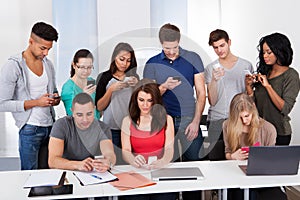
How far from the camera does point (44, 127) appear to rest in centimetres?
236

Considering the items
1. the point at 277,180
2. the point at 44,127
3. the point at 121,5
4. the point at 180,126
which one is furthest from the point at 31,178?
the point at 121,5

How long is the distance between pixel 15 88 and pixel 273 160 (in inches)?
62.3

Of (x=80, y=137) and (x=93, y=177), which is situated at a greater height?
(x=80, y=137)

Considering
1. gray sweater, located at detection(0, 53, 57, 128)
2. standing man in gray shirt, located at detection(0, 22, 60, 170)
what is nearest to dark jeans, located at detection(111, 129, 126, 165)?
standing man in gray shirt, located at detection(0, 22, 60, 170)

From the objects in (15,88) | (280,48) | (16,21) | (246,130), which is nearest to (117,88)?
(15,88)

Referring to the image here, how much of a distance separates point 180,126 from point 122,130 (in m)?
0.38

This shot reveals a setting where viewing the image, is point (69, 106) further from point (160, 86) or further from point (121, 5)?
point (121, 5)

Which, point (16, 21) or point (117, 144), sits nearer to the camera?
point (117, 144)

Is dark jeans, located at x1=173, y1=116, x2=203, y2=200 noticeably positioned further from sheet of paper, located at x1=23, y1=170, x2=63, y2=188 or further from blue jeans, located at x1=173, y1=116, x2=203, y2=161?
sheet of paper, located at x1=23, y1=170, x2=63, y2=188

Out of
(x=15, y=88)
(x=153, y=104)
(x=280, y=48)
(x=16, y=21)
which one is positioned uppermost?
(x=16, y=21)

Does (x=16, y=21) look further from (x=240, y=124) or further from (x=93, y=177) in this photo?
(x=240, y=124)

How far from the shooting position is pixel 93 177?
1.81 metres

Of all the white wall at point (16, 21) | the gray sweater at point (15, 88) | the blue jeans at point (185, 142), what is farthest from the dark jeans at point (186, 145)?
the white wall at point (16, 21)

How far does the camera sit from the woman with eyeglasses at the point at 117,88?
1.94 m
